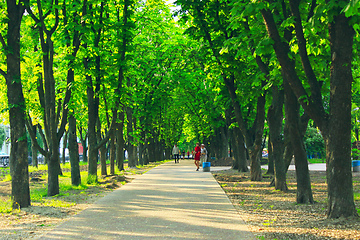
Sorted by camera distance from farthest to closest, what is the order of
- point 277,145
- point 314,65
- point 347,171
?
point 277,145 < point 314,65 < point 347,171

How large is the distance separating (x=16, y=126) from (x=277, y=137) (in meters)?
A: 8.34

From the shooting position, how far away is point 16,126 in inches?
388

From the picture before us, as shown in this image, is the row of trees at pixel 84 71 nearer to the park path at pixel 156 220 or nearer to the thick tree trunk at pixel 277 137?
the park path at pixel 156 220

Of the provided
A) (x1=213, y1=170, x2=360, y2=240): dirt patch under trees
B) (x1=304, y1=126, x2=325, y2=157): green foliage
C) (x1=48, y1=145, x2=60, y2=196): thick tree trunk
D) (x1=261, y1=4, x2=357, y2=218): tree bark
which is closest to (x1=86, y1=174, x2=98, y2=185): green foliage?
(x1=48, y1=145, x2=60, y2=196): thick tree trunk

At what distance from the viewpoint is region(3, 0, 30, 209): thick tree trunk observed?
9.72 metres

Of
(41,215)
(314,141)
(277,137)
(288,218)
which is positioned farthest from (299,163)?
(314,141)

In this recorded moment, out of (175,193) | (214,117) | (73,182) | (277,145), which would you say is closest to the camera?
(175,193)

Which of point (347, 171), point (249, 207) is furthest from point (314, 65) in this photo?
point (249, 207)

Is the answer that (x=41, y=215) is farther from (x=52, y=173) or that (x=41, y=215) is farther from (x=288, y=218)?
(x=288, y=218)

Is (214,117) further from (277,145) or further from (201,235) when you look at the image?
(201,235)

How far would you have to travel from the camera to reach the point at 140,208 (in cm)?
962

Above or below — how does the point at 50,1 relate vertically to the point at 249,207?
above

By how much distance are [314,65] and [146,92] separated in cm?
2052

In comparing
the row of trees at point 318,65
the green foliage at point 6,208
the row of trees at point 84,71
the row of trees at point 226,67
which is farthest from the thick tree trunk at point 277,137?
the green foliage at point 6,208
